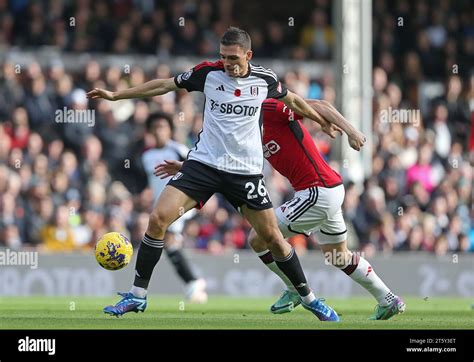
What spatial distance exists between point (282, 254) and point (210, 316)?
1.42 metres

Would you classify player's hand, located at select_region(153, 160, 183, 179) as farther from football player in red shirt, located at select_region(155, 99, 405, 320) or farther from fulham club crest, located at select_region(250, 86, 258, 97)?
fulham club crest, located at select_region(250, 86, 258, 97)

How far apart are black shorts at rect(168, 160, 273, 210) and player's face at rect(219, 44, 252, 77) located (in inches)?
34.7

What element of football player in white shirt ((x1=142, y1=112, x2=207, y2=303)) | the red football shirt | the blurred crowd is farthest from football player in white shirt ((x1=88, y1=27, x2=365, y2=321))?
the blurred crowd

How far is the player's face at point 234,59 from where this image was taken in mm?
11406

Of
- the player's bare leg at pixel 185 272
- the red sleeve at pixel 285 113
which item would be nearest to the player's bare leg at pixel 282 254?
the red sleeve at pixel 285 113

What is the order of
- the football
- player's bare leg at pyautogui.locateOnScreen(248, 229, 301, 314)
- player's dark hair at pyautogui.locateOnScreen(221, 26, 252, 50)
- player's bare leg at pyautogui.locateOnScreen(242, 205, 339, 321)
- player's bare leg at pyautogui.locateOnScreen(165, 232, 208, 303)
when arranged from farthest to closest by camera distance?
player's bare leg at pyautogui.locateOnScreen(165, 232, 208, 303) < player's bare leg at pyautogui.locateOnScreen(248, 229, 301, 314) < the football < player's bare leg at pyautogui.locateOnScreen(242, 205, 339, 321) < player's dark hair at pyautogui.locateOnScreen(221, 26, 252, 50)

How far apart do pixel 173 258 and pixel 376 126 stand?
24.9 ft

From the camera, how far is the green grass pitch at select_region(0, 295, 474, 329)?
1144 centimetres

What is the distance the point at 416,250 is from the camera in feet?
69.7

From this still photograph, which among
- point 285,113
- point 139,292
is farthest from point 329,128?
point 139,292

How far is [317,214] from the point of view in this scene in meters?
12.5
